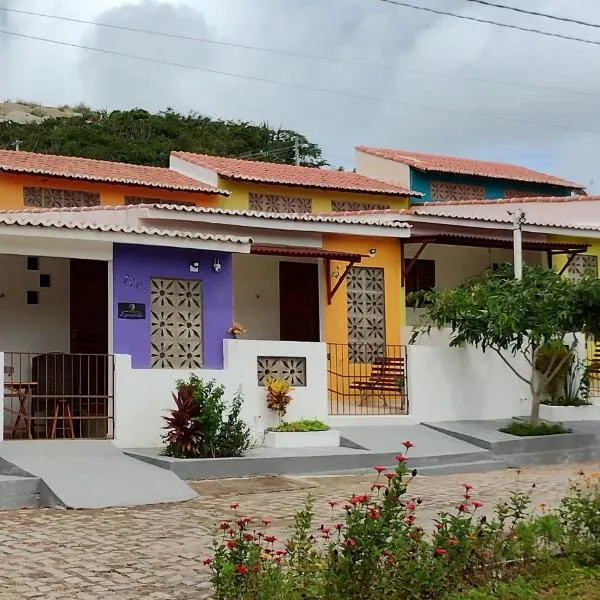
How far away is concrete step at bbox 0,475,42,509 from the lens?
927 cm

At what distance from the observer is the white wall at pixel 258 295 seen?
16.6m

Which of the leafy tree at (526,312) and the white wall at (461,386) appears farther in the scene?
the white wall at (461,386)

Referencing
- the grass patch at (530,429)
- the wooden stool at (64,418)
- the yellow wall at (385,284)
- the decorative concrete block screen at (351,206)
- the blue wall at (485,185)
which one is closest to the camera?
the wooden stool at (64,418)

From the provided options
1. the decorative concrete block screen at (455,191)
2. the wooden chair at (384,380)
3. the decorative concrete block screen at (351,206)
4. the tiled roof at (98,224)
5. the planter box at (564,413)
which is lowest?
the planter box at (564,413)

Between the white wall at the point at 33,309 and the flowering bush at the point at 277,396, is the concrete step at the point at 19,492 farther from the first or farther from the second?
the white wall at the point at 33,309

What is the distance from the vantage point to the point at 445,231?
57.5 ft

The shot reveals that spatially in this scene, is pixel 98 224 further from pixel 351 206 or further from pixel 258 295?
pixel 351 206

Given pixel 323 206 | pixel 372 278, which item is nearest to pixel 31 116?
pixel 323 206

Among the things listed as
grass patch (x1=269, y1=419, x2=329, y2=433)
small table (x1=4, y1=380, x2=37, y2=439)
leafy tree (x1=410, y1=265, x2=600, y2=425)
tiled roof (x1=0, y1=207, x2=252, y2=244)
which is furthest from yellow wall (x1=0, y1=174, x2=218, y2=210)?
grass patch (x1=269, y1=419, x2=329, y2=433)

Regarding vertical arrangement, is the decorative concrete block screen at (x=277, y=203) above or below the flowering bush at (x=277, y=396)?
above

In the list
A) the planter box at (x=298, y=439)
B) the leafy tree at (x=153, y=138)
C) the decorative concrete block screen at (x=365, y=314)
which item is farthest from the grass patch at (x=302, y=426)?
the leafy tree at (x=153, y=138)

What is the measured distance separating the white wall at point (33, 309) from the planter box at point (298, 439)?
3.86m

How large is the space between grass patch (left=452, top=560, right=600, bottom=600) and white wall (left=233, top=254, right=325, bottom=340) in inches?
440

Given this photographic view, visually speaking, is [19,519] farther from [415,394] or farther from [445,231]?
[445,231]
